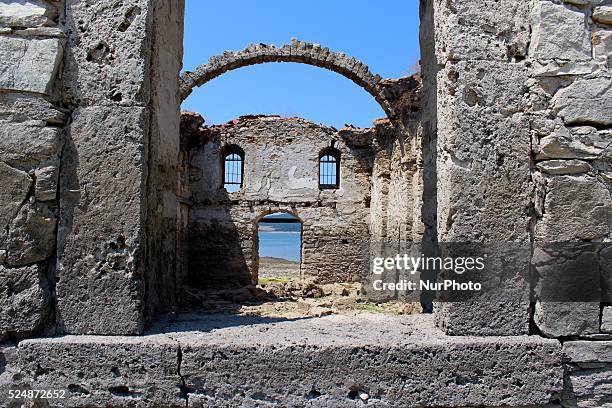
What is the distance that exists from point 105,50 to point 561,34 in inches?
106

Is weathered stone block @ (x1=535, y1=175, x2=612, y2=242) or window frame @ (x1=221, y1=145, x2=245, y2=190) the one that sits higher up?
window frame @ (x1=221, y1=145, x2=245, y2=190)

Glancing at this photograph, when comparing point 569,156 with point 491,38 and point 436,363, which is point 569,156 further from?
point 436,363

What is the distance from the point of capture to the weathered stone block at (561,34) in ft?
9.08

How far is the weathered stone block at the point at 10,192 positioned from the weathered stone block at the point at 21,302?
30cm

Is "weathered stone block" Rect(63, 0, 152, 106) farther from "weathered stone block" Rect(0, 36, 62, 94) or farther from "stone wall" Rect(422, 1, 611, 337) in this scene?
"stone wall" Rect(422, 1, 611, 337)

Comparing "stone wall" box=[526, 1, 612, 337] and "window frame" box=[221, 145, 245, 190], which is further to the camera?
"window frame" box=[221, 145, 245, 190]

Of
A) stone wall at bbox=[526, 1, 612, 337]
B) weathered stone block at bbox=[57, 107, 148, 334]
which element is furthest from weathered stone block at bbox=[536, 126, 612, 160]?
weathered stone block at bbox=[57, 107, 148, 334]

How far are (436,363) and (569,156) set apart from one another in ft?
4.60

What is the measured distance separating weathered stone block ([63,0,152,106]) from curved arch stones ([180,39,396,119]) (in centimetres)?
818

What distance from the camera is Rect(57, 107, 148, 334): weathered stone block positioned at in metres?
2.83

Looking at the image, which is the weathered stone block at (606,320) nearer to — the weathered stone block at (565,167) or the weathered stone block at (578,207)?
the weathered stone block at (578,207)

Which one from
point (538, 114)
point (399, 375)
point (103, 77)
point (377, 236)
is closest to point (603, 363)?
point (399, 375)

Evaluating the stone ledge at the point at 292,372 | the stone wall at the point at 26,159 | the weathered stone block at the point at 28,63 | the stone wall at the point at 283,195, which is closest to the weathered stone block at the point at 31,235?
the stone wall at the point at 26,159

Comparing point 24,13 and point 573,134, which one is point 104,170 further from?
point 573,134
